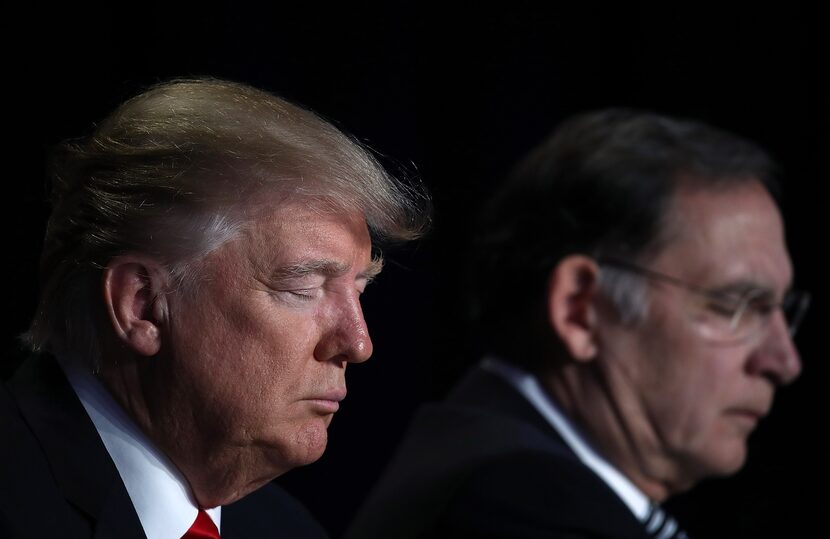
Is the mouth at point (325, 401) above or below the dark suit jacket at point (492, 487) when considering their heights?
above

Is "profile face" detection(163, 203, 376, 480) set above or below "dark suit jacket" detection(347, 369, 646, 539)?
above

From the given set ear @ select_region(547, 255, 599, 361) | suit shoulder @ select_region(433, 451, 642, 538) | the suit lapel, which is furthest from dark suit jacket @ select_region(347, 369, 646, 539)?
the suit lapel

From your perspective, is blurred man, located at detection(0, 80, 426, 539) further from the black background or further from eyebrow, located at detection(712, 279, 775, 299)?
the black background

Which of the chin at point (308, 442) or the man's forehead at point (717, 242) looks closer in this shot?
the chin at point (308, 442)

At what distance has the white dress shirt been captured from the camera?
1.21 m

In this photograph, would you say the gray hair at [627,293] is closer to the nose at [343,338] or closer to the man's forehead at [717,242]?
the man's forehead at [717,242]

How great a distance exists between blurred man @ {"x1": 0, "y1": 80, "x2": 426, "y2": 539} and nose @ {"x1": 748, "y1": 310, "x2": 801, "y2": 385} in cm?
82

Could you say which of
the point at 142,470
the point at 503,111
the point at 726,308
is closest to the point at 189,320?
the point at 142,470

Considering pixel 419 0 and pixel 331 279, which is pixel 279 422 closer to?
pixel 331 279

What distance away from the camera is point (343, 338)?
1.20 m

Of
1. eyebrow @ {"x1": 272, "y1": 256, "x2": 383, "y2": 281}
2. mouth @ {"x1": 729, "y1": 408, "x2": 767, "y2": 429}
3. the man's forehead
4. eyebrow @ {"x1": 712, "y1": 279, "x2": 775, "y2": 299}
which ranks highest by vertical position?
eyebrow @ {"x1": 272, "y1": 256, "x2": 383, "y2": 281}

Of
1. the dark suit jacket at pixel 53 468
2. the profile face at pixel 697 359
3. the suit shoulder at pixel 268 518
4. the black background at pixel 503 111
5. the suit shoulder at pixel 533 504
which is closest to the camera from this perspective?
the dark suit jacket at pixel 53 468

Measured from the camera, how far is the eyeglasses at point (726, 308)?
1.81 meters

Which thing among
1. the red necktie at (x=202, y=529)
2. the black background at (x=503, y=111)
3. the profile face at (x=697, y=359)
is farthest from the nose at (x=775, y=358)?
the red necktie at (x=202, y=529)
